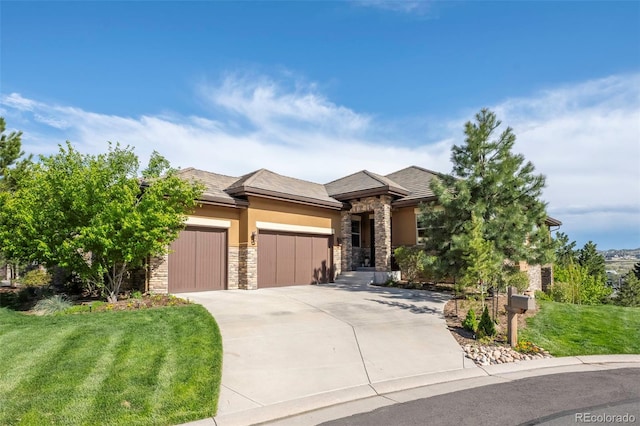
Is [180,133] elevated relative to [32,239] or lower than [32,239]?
elevated

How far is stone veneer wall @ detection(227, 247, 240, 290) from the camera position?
1562 cm

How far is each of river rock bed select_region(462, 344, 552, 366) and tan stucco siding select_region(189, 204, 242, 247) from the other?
34.2 feet

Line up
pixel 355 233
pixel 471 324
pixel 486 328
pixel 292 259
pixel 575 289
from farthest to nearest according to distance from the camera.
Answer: pixel 355 233 → pixel 575 289 → pixel 292 259 → pixel 471 324 → pixel 486 328

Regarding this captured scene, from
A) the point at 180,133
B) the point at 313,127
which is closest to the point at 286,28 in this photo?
the point at 313,127

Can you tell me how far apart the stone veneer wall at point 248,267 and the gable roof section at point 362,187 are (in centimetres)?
595

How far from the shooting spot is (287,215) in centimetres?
1736

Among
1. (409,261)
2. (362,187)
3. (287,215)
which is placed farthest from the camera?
(362,187)

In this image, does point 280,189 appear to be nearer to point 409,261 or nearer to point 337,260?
point 337,260

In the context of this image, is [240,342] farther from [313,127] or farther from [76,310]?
[313,127]

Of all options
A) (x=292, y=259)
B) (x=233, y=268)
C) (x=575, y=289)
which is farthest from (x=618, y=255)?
(x=233, y=268)

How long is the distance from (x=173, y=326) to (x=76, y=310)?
359cm

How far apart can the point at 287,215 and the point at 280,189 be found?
4.12 ft

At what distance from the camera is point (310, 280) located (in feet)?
59.4

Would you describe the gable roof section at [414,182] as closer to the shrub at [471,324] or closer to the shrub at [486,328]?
the shrub at [471,324]
